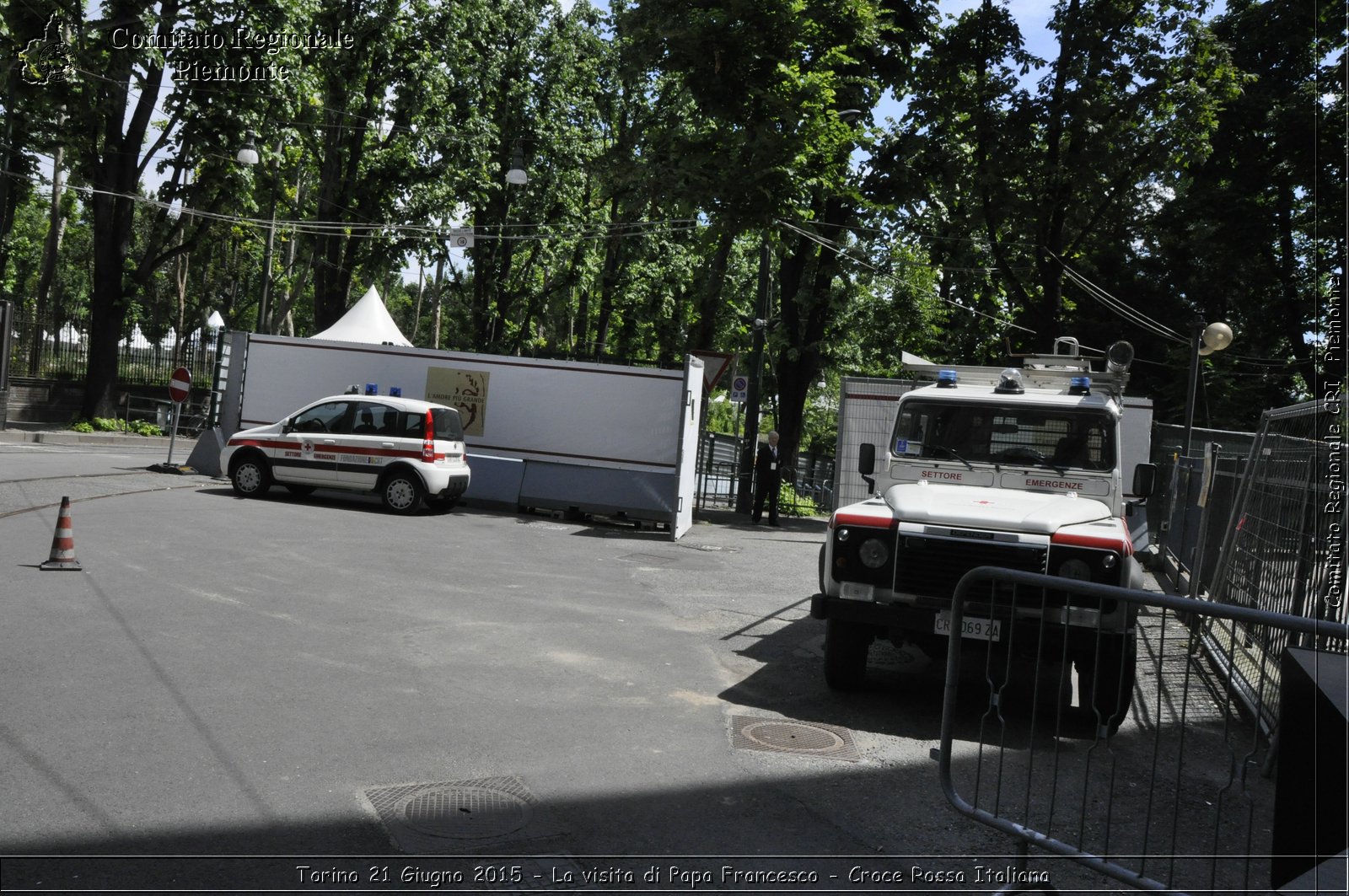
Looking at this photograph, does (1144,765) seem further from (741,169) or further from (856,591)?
(741,169)

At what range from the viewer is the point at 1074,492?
850 centimetres

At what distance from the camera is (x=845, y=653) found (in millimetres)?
7602

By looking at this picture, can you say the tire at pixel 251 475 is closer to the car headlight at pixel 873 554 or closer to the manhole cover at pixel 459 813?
the car headlight at pixel 873 554

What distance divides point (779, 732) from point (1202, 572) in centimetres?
718

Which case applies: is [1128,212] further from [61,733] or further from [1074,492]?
[61,733]

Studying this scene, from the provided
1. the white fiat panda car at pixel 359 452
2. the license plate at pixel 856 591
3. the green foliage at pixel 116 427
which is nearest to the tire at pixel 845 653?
the license plate at pixel 856 591

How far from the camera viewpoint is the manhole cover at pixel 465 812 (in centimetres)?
474

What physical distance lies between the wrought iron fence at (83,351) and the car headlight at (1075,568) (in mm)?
25616

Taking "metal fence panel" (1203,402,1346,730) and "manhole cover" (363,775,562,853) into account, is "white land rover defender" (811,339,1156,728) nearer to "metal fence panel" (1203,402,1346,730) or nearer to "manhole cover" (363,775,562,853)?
"metal fence panel" (1203,402,1346,730)

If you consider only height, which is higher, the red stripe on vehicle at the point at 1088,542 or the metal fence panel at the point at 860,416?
the metal fence panel at the point at 860,416

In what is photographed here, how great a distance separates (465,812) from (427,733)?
117 cm

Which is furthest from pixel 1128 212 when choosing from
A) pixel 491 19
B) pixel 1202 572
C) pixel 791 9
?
pixel 491 19

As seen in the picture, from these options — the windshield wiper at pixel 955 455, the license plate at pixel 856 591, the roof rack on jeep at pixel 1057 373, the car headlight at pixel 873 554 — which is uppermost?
the roof rack on jeep at pixel 1057 373

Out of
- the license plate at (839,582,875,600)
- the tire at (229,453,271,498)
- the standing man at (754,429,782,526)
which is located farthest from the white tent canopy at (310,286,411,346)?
the license plate at (839,582,875,600)
